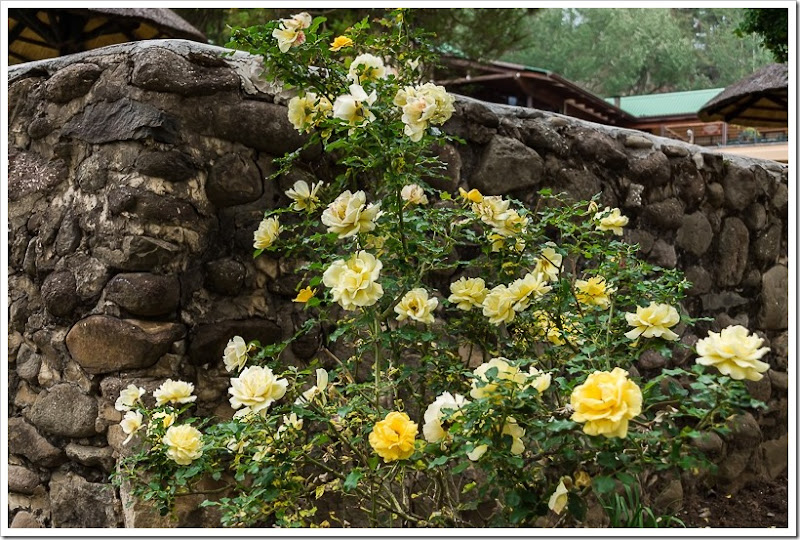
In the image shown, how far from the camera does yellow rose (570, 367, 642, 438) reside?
4.20ft

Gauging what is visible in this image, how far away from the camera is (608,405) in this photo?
128 centimetres

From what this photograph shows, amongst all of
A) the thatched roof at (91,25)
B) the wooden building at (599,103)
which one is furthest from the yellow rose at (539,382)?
the wooden building at (599,103)

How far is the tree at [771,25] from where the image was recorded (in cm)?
520

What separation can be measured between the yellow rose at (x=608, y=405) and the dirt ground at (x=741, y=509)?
1972 millimetres

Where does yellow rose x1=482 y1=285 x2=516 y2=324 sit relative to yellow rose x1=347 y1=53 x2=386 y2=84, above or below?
below

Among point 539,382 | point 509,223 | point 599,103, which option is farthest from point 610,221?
point 599,103

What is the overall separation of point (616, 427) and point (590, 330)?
1.87 ft

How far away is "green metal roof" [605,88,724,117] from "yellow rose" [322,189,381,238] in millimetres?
11353

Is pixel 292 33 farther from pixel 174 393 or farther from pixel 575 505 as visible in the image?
pixel 575 505

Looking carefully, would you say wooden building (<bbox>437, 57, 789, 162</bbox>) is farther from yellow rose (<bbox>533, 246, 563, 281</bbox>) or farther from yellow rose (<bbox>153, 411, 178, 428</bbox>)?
yellow rose (<bbox>153, 411, 178, 428</bbox>)

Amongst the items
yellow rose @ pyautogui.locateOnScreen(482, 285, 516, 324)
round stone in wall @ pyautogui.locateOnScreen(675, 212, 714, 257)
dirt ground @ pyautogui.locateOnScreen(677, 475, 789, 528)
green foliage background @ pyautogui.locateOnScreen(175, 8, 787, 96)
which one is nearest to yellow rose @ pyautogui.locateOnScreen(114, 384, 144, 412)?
yellow rose @ pyautogui.locateOnScreen(482, 285, 516, 324)

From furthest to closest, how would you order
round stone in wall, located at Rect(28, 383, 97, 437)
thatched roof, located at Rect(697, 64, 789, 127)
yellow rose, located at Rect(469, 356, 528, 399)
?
thatched roof, located at Rect(697, 64, 789, 127) < round stone in wall, located at Rect(28, 383, 97, 437) < yellow rose, located at Rect(469, 356, 528, 399)

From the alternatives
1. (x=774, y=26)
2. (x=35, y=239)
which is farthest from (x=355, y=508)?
(x=774, y=26)

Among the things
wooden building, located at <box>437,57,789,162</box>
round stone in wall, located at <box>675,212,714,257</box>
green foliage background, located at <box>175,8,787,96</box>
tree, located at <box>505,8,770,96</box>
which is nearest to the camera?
round stone in wall, located at <box>675,212,714,257</box>
